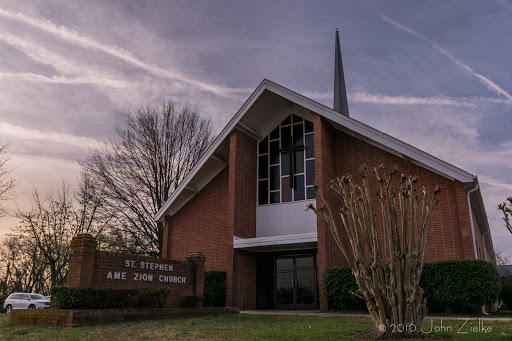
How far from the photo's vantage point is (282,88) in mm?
16781

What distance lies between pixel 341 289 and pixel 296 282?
11.2 ft

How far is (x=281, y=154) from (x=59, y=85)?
8.85 m

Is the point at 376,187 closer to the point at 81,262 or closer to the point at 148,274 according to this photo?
the point at 148,274

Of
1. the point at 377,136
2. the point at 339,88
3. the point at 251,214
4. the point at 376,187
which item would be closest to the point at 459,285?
the point at 376,187

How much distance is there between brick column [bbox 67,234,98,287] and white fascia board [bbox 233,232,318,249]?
24.4ft

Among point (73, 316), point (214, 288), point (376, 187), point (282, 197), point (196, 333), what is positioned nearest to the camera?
point (196, 333)

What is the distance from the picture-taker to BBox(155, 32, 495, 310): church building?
14.8 m

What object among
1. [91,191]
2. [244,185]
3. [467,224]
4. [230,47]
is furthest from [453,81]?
[91,191]

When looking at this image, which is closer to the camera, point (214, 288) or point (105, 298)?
point (105, 298)

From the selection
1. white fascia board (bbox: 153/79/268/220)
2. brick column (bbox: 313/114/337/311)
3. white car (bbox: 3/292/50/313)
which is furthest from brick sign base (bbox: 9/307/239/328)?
white car (bbox: 3/292/50/313)

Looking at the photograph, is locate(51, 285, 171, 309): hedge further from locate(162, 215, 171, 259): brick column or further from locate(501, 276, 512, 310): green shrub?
locate(501, 276, 512, 310): green shrub

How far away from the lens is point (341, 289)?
1368 centimetres

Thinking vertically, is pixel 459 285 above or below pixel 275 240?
below

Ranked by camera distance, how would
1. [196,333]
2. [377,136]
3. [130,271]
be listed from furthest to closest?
1. [377,136]
2. [130,271]
3. [196,333]
